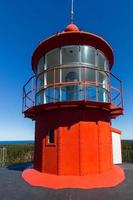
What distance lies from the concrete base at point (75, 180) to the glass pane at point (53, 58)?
5536mm

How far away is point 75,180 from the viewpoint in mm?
8695

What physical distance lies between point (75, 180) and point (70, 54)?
19.7ft

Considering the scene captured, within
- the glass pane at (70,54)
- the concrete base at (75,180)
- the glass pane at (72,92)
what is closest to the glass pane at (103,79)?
the glass pane at (72,92)

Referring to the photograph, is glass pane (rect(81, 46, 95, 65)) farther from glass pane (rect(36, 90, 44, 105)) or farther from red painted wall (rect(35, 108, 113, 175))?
glass pane (rect(36, 90, 44, 105))

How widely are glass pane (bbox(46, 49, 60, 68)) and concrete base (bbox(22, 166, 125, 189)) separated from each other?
5536 millimetres

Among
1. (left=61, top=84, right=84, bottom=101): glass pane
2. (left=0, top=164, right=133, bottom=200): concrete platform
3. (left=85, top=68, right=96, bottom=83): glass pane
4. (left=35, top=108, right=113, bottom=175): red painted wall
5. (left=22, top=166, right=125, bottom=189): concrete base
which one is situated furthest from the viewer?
(left=85, top=68, right=96, bottom=83): glass pane

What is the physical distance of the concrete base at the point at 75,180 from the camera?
8.30m

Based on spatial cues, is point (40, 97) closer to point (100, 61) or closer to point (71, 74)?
point (71, 74)

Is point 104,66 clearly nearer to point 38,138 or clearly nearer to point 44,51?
point 44,51

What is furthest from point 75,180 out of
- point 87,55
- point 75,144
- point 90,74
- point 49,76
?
point 87,55

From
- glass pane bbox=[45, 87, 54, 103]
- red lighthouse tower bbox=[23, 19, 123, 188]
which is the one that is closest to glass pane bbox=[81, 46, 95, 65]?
red lighthouse tower bbox=[23, 19, 123, 188]

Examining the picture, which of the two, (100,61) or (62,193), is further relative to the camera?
(100,61)

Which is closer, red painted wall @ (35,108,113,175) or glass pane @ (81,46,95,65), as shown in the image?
red painted wall @ (35,108,113,175)

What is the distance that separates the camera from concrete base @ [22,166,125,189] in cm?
830
